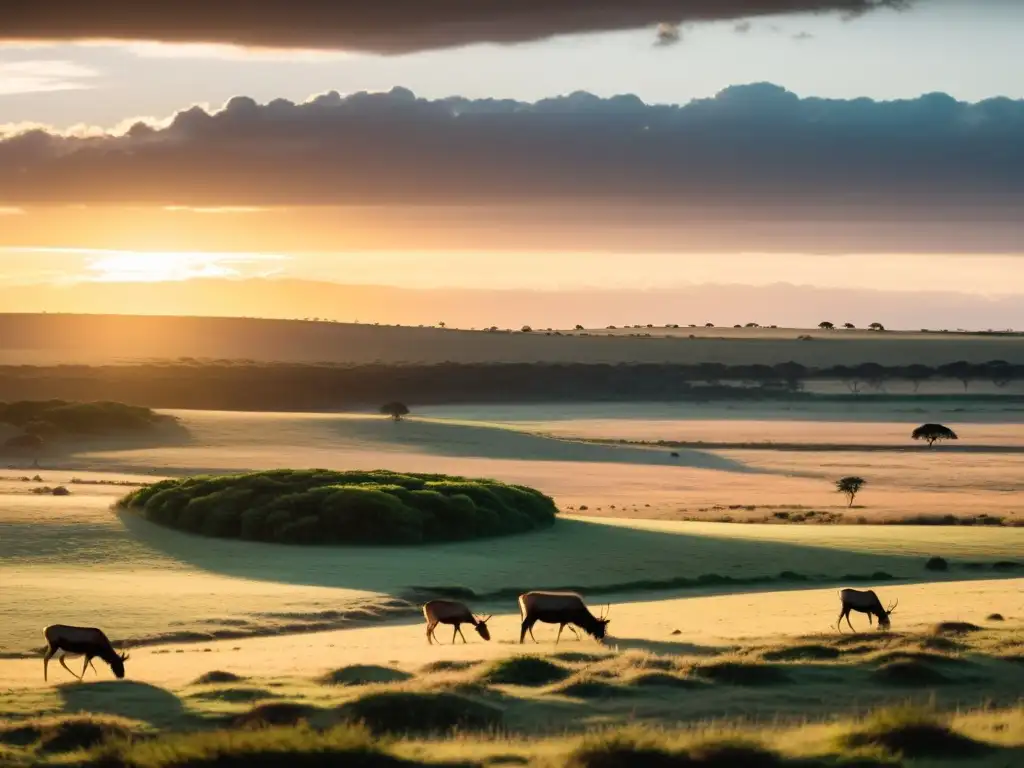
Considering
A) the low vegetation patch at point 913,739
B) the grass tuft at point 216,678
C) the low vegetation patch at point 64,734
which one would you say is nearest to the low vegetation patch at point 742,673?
the low vegetation patch at point 913,739

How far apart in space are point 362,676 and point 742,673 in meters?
7.17

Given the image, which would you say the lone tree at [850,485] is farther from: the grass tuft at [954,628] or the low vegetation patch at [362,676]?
the low vegetation patch at [362,676]

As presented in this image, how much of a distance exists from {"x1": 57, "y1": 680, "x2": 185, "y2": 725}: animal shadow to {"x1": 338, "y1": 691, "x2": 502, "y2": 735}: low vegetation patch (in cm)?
306

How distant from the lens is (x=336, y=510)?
212ft

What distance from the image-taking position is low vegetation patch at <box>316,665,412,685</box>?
29.9 metres

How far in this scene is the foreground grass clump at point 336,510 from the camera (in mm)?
63438

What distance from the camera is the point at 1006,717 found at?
2448 cm

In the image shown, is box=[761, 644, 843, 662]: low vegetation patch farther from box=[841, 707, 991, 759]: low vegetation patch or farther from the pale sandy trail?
box=[841, 707, 991, 759]: low vegetation patch

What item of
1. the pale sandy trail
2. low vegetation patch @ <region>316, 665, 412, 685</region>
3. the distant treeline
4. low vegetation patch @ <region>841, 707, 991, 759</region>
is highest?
the distant treeline

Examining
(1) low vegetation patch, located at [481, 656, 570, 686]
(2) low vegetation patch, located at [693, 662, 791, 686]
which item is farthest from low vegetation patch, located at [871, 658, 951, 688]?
(1) low vegetation patch, located at [481, 656, 570, 686]

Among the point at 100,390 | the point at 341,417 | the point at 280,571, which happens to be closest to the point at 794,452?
the point at 341,417

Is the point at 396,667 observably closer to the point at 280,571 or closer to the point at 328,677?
the point at 328,677

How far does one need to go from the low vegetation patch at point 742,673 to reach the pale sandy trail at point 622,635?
4.34m

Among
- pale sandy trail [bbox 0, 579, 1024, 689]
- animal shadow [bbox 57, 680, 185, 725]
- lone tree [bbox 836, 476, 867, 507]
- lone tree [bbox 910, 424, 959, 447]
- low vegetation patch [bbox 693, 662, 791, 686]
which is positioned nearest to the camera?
animal shadow [bbox 57, 680, 185, 725]
